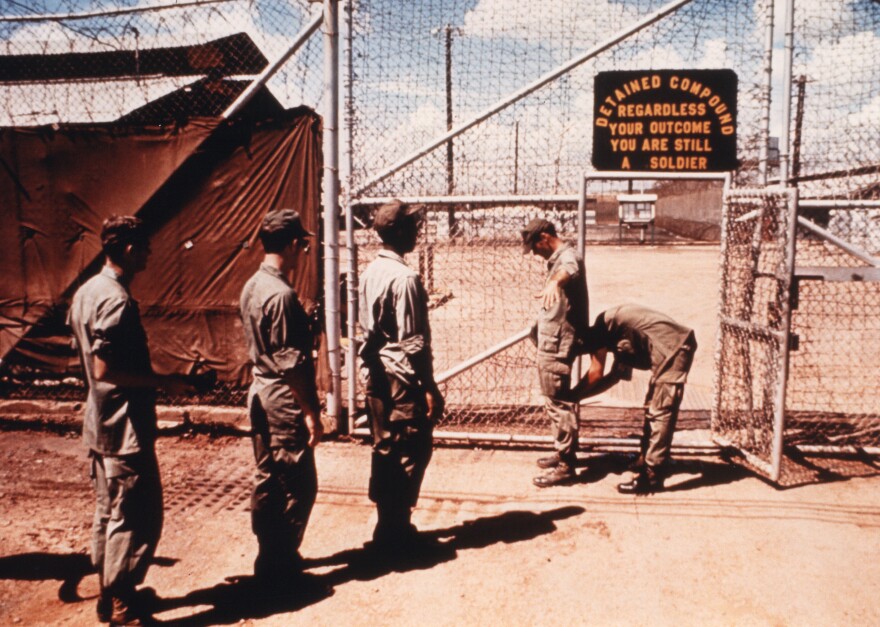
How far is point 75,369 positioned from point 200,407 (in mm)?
1296

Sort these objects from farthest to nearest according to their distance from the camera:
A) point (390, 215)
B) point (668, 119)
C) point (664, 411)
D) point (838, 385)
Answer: point (838, 385), point (668, 119), point (664, 411), point (390, 215)

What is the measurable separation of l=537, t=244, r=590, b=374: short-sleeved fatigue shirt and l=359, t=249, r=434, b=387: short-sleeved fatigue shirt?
1.44 metres

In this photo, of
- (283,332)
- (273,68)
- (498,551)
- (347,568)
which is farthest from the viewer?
(273,68)

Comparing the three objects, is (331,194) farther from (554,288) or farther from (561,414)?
(561,414)

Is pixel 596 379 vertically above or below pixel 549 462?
above

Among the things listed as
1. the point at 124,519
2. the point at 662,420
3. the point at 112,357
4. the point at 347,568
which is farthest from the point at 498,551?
the point at 112,357

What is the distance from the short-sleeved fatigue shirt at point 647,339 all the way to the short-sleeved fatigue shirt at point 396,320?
6.00ft

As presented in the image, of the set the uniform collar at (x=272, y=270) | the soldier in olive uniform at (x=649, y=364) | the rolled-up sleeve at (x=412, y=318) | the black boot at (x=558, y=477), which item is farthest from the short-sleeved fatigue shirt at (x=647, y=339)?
the uniform collar at (x=272, y=270)

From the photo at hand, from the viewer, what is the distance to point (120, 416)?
3104mm

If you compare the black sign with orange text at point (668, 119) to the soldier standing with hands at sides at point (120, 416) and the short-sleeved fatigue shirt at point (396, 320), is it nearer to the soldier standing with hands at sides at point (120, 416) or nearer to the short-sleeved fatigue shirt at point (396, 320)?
the short-sleeved fatigue shirt at point (396, 320)

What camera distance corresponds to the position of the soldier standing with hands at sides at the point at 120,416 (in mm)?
3002

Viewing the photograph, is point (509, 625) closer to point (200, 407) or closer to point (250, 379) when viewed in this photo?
point (250, 379)

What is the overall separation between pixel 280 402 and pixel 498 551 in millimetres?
1726

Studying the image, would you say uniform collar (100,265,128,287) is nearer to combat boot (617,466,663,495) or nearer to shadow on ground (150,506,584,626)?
shadow on ground (150,506,584,626)
